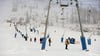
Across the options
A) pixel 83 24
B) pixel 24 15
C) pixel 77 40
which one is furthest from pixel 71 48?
pixel 24 15

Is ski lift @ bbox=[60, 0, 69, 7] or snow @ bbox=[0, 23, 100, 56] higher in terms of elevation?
ski lift @ bbox=[60, 0, 69, 7]

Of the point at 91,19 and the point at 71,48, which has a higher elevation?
the point at 91,19

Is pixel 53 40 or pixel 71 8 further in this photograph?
pixel 53 40

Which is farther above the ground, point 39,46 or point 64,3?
point 64,3

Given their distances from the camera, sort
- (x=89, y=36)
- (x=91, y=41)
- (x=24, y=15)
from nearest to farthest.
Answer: (x=24, y=15) < (x=89, y=36) < (x=91, y=41)

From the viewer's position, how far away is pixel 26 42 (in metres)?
7.35

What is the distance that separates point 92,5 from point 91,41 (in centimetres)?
109

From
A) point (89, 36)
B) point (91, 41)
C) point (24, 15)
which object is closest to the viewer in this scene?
point (24, 15)

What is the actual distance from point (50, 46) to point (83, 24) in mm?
741

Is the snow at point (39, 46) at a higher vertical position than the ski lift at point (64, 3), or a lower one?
lower

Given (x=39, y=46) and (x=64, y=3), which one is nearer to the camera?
(x=64, y=3)

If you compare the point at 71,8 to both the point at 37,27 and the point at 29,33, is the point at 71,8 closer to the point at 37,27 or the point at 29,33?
the point at 37,27

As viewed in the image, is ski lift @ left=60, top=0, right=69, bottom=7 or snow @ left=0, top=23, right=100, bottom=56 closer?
snow @ left=0, top=23, right=100, bottom=56

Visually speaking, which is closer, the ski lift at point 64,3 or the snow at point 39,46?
the snow at point 39,46
